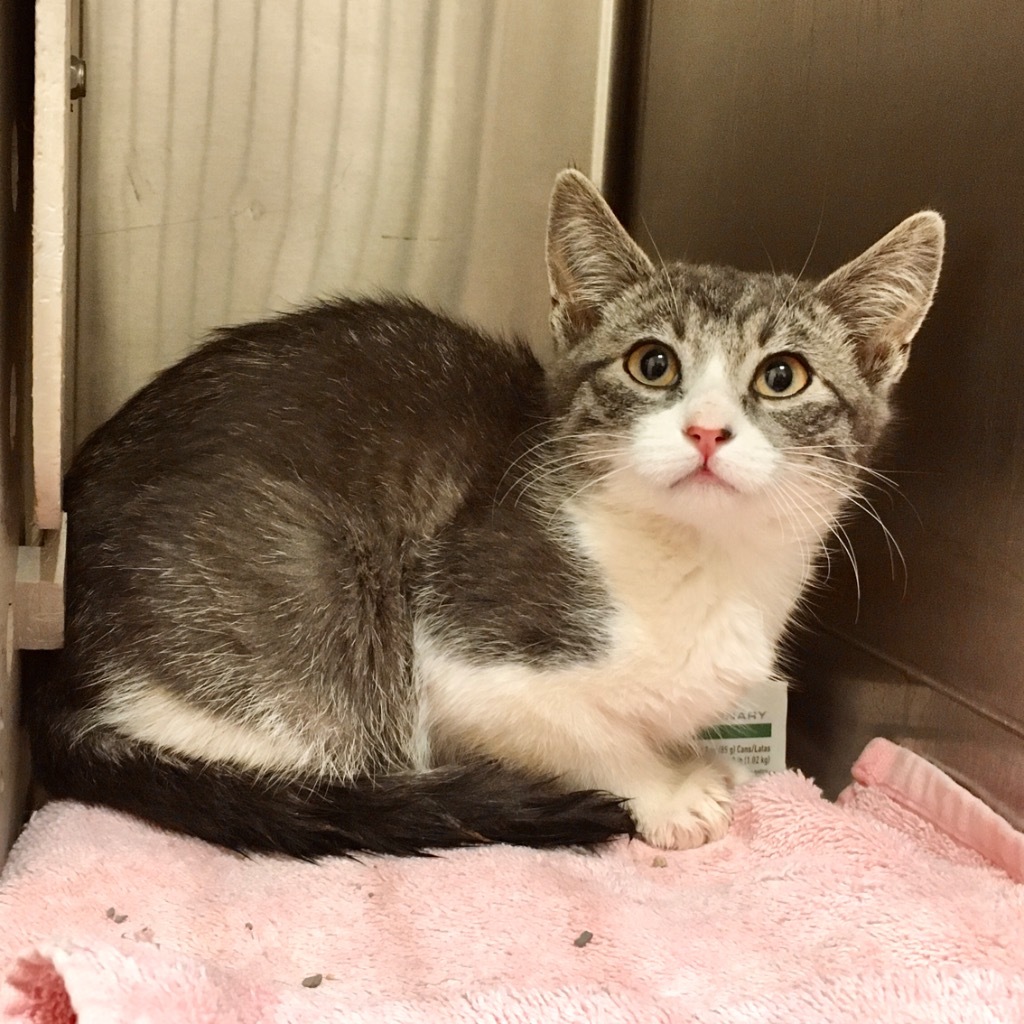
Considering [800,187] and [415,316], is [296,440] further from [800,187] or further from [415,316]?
[800,187]

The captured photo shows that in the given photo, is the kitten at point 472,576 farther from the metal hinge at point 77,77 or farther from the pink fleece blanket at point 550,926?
the metal hinge at point 77,77

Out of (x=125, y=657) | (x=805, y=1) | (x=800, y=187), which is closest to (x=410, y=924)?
(x=125, y=657)

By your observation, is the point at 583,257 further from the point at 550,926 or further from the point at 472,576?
the point at 550,926

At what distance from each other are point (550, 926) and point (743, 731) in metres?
0.63

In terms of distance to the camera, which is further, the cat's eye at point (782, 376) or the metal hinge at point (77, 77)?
the metal hinge at point (77, 77)

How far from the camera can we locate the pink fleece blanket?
856 mm

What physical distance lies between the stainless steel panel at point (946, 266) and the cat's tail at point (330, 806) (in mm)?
454

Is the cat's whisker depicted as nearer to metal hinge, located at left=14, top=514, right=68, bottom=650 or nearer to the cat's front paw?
the cat's front paw

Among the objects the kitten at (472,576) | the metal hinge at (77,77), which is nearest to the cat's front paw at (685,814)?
the kitten at (472,576)

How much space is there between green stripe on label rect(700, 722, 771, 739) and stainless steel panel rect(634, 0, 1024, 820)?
8cm

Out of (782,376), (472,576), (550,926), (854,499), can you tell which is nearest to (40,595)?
(472,576)

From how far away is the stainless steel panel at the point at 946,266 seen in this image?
1216 millimetres

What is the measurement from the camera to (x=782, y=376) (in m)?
1.25

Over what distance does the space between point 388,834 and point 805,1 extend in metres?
1.34
